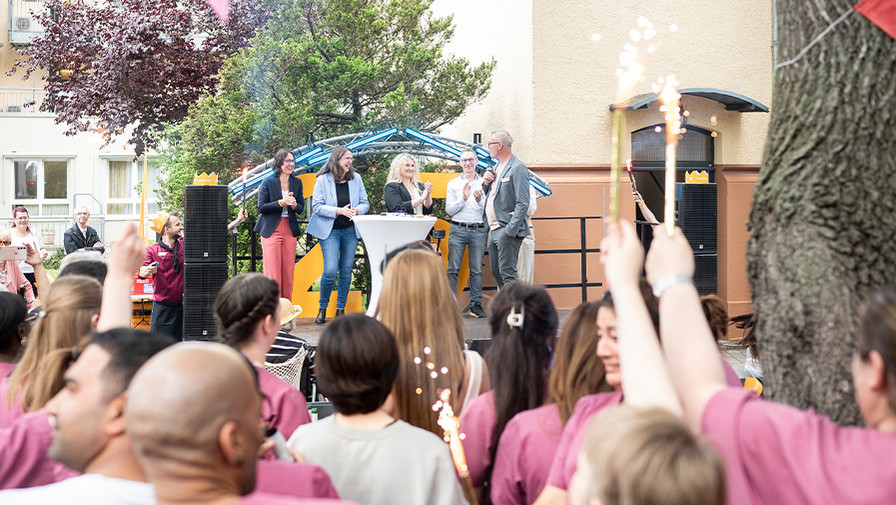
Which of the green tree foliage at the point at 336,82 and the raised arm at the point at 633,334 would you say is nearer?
the raised arm at the point at 633,334

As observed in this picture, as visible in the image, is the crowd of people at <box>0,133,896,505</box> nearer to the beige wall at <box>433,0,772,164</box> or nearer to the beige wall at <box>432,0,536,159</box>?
the beige wall at <box>433,0,772,164</box>

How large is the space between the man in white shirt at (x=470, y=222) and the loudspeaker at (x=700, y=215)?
2125 mm

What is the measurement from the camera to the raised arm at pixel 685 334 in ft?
5.23

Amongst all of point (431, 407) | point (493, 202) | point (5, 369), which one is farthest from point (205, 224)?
point (431, 407)

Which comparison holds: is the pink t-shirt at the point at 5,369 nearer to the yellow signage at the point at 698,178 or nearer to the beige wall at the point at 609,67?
the yellow signage at the point at 698,178

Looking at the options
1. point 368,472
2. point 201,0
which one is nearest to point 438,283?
point 368,472

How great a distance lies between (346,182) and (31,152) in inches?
729

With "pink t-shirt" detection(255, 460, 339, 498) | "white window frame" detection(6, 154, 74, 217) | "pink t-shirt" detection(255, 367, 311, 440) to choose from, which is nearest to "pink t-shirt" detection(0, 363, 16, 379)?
"pink t-shirt" detection(255, 367, 311, 440)

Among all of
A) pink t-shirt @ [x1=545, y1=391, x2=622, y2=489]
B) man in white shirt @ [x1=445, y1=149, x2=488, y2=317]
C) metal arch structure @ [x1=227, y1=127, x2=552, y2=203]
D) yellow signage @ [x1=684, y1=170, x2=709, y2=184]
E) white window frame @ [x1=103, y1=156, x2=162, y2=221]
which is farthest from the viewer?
white window frame @ [x1=103, y1=156, x2=162, y2=221]

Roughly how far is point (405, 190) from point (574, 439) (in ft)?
21.8

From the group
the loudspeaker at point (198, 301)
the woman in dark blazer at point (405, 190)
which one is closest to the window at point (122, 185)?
the woman in dark blazer at point (405, 190)

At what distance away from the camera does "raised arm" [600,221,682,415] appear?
150cm

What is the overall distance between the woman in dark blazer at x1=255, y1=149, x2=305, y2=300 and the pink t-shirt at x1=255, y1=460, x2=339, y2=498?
6119 millimetres

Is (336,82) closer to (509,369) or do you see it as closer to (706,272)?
(706,272)
